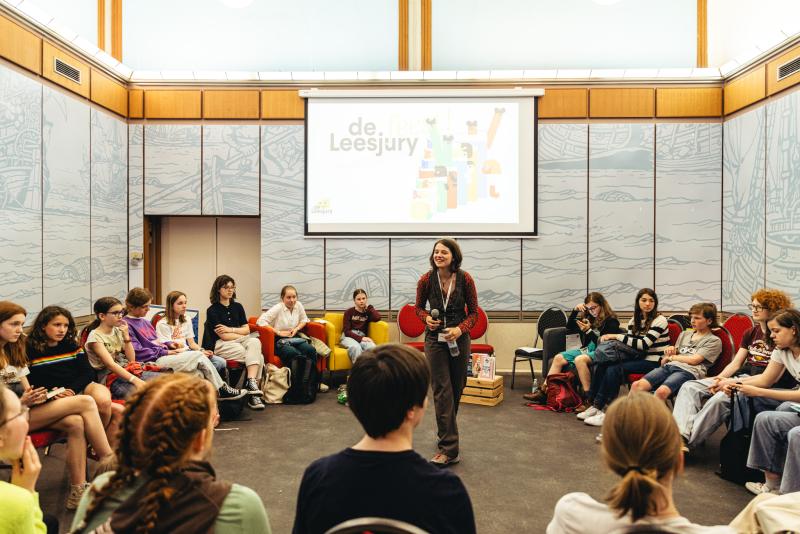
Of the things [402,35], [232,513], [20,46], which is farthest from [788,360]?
[20,46]

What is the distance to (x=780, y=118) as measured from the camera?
5738mm

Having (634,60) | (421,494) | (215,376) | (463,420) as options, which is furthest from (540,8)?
(421,494)

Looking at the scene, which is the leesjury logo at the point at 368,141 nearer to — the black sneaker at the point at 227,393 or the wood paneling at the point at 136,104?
the wood paneling at the point at 136,104

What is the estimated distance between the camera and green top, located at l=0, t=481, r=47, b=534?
4.73ft

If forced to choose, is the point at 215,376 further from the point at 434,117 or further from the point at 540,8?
the point at 540,8

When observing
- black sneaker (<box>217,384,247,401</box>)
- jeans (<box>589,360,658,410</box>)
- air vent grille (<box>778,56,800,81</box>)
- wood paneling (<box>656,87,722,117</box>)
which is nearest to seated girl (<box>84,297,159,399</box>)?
black sneaker (<box>217,384,247,401</box>)

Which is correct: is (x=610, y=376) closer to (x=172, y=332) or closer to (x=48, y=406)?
(x=172, y=332)

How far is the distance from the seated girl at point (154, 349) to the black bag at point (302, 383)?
83cm

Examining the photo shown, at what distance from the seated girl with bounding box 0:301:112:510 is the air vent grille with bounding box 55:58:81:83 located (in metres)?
3.49

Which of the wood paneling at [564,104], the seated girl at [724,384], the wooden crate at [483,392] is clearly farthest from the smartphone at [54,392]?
the wood paneling at [564,104]

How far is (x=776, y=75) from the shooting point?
229 inches

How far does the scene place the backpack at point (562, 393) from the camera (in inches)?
213

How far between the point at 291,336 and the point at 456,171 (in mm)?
2829

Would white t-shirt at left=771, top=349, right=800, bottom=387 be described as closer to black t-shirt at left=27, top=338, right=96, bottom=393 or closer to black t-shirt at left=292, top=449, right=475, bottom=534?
black t-shirt at left=292, top=449, right=475, bottom=534
